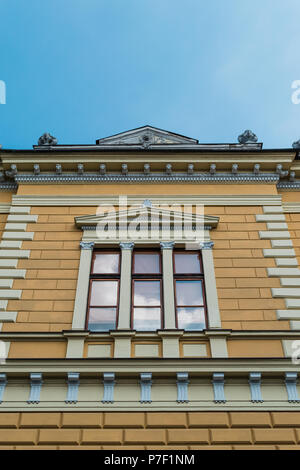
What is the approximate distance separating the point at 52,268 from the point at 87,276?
0.81 metres

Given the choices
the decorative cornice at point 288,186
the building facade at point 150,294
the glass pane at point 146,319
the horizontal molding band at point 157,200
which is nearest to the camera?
the building facade at point 150,294

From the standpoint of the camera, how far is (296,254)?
34.5 feet

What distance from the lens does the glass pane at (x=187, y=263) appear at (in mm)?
10102

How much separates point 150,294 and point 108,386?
236 centimetres

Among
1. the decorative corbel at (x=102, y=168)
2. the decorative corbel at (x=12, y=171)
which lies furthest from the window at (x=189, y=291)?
the decorative corbel at (x=12, y=171)

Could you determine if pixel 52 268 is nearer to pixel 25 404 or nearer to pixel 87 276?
pixel 87 276

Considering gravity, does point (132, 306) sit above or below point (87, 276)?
below

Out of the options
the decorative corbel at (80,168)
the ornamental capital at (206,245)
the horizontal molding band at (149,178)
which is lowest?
the ornamental capital at (206,245)

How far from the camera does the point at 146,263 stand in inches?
407

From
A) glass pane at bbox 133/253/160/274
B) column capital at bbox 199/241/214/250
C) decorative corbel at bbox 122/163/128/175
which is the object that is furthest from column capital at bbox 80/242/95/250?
decorative corbel at bbox 122/163/128/175

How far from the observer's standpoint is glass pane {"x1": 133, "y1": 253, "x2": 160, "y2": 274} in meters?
10.2

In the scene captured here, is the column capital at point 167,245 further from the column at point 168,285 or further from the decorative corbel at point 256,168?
the decorative corbel at point 256,168
